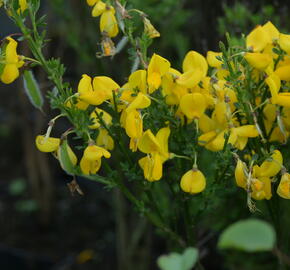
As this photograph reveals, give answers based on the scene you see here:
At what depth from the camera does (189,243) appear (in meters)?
1.31

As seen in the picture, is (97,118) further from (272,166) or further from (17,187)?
(17,187)

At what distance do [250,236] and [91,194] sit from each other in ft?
9.10

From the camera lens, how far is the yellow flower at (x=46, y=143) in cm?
106

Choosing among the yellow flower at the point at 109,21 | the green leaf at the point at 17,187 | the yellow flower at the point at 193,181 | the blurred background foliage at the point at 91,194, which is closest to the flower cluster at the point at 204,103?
the yellow flower at the point at 193,181

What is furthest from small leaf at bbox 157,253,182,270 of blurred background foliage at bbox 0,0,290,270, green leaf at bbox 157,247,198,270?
blurred background foliage at bbox 0,0,290,270

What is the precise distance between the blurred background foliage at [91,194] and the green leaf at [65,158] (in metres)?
0.65

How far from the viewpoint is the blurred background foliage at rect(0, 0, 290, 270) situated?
2.06 metres

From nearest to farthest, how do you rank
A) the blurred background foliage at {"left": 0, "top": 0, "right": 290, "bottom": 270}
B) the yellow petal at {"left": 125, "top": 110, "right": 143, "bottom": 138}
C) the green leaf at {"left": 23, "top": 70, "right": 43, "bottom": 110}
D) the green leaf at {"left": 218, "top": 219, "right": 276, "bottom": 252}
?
the green leaf at {"left": 218, "top": 219, "right": 276, "bottom": 252}, the yellow petal at {"left": 125, "top": 110, "right": 143, "bottom": 138}, the green leaf at {"left": 23, "top": 70, "right": 43, "bottom": 110}, the blurred background foliage at {"left": 0, "top": 0, "right": 290, "bottom": 270}

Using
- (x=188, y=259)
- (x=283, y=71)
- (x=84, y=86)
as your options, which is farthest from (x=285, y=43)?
(x=188, y=259)

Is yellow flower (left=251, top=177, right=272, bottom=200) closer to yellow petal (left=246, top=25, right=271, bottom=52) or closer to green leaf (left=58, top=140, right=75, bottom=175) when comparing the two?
yellow petal (left=246, top=25, right=271, bottom=52)

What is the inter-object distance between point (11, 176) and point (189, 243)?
2360mm

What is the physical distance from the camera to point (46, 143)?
3.51 ft

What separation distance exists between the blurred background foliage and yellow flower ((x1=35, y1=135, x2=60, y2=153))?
2.20 ft

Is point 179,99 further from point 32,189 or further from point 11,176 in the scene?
point 11,176
